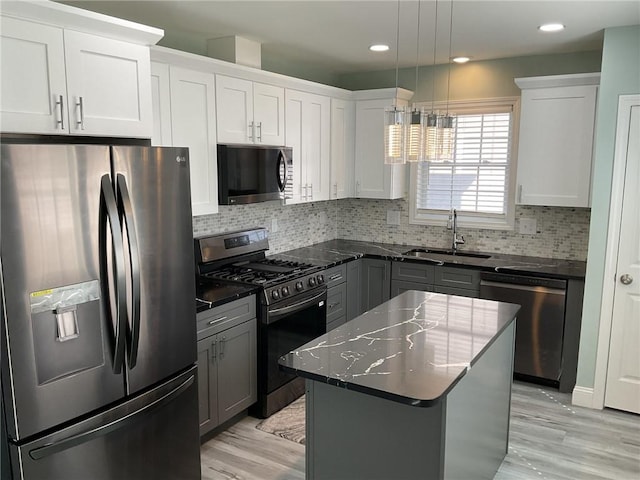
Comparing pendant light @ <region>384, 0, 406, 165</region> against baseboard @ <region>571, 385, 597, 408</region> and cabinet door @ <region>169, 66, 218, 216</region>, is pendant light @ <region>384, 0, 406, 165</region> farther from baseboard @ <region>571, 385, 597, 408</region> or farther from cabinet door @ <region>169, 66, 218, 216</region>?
baseboard @ <region>571, 385, 597, 408</region>

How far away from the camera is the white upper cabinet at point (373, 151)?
471 cm

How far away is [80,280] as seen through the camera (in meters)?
2.00

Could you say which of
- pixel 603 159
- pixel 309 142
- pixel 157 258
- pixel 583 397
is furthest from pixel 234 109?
pixel 583 397

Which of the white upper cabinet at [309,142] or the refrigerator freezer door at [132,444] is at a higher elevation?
the white upper cabinet at [309,142]

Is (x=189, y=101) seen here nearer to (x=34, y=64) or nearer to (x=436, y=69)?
(x=34, y=64)

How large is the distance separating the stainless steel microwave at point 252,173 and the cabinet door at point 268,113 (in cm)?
10

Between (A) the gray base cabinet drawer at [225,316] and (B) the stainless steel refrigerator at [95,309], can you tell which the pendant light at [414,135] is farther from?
(A) the gray base cabinet drawer at [225,316]

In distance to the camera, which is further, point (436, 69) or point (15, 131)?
point (436, 69)

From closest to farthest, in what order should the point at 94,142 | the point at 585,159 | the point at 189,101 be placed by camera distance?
the point at 94,142 < the point at 189,101 < the point at 585,159

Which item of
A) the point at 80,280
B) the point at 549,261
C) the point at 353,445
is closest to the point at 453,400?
the point at 353,445

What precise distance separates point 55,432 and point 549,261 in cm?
375

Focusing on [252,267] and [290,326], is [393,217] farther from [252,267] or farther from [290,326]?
[290,326]

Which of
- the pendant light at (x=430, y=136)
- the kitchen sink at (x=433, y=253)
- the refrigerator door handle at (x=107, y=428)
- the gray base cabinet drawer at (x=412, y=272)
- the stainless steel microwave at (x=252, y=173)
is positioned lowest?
the refrigerator door handle at (x=107, y=428)

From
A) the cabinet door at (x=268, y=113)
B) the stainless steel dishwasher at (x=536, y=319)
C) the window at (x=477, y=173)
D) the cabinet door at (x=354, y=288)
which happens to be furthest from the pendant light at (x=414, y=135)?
the window at (x=477, y=173)
